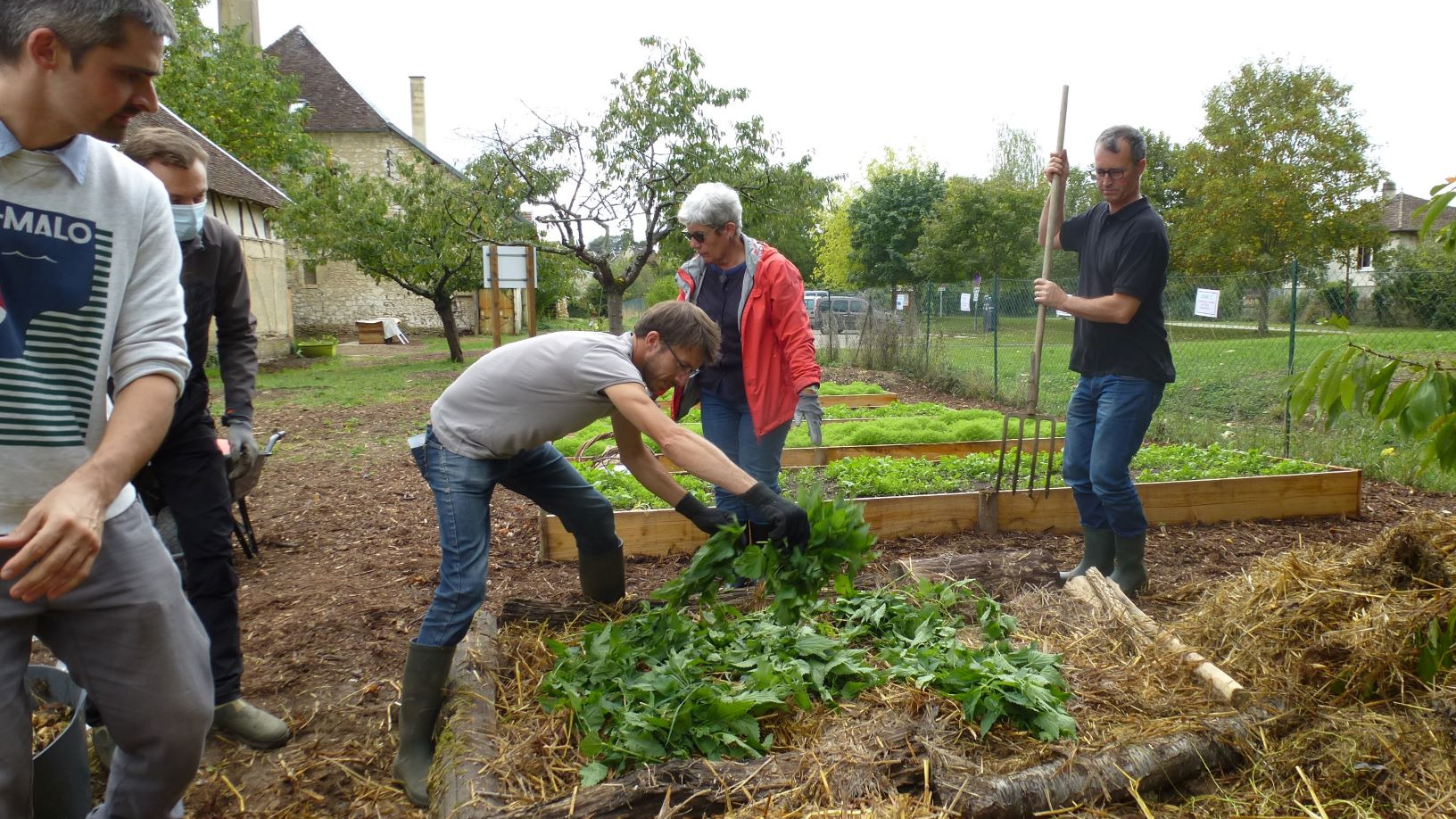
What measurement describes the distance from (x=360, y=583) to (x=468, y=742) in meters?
2.41

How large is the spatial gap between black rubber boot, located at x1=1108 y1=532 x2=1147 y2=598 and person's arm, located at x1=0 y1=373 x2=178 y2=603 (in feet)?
13.1

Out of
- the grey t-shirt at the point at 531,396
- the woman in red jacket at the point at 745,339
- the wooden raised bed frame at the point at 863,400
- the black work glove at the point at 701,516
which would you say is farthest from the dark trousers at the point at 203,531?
the wooden raised bed frame at the point at 863,400

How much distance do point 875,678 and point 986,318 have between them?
13438 millimetres

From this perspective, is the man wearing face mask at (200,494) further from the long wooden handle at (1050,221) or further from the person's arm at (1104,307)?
the long wooden handle at (1050,221)

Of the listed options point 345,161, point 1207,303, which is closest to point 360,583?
point 1207,303

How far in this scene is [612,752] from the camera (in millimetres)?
2625

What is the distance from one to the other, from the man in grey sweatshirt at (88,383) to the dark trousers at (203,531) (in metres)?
1.25

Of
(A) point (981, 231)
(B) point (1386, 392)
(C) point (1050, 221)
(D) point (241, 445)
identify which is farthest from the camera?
(A) point (981, 231)

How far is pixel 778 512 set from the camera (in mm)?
2967

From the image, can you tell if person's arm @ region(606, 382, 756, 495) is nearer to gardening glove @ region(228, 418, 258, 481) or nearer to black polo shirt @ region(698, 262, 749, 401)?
black polo shirt @ region(698, 262, 749, 401)

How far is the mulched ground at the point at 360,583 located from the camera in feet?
9.68

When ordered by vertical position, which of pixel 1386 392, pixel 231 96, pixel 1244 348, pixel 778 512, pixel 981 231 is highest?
pixel 231 96

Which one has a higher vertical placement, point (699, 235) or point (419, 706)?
point (699, 235)

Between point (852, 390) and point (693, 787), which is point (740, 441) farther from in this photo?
point (852, 390)
